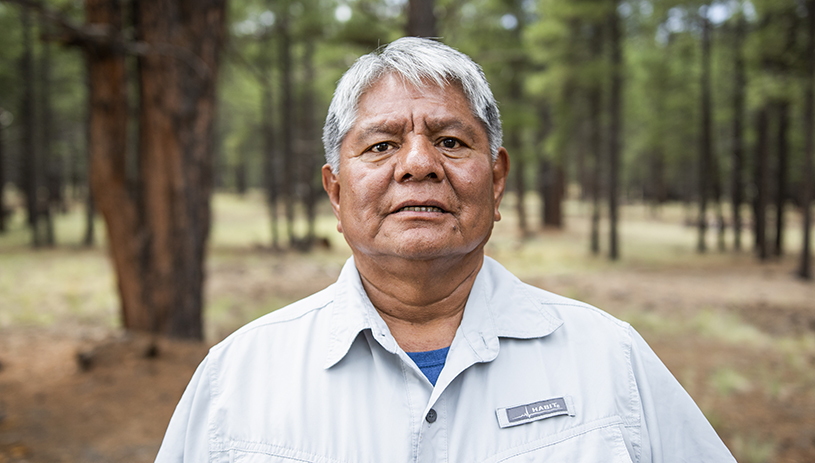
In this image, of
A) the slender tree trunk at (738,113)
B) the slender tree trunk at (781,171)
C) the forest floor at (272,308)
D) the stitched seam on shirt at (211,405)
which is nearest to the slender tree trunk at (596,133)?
the forest floor at (272,308)

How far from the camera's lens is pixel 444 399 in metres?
1.56

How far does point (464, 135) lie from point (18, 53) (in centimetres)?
2149

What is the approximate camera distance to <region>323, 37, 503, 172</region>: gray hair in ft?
5.84

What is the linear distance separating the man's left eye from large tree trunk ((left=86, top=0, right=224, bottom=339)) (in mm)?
5167

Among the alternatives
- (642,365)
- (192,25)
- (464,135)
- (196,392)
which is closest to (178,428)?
(196,392)

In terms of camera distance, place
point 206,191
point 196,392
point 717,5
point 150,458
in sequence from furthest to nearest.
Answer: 1. point 717,5
2. point 206,191
3. point 150,458
4. point 196,392

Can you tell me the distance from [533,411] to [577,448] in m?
0.16

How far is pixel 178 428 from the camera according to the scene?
1629 mm

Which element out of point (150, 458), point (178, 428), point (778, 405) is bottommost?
point (778, 405)

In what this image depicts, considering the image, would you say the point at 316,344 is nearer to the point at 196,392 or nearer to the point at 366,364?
the point at 366,364

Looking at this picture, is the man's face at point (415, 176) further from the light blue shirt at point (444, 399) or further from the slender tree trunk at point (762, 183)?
the slender tree trunk at point (762, 183)

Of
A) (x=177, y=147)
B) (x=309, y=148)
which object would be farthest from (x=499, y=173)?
(x=309, y=148)

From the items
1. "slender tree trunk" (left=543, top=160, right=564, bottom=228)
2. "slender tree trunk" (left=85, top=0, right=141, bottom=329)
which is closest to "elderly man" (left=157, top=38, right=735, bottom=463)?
"slender tree trunk" (left=85, top=0, right=141, bottom=329)

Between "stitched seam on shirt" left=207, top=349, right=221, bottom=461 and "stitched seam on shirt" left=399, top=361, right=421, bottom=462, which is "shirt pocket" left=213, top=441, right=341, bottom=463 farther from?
"stitched seam on shirt" left=399, top=361, right=421, bottom=462
